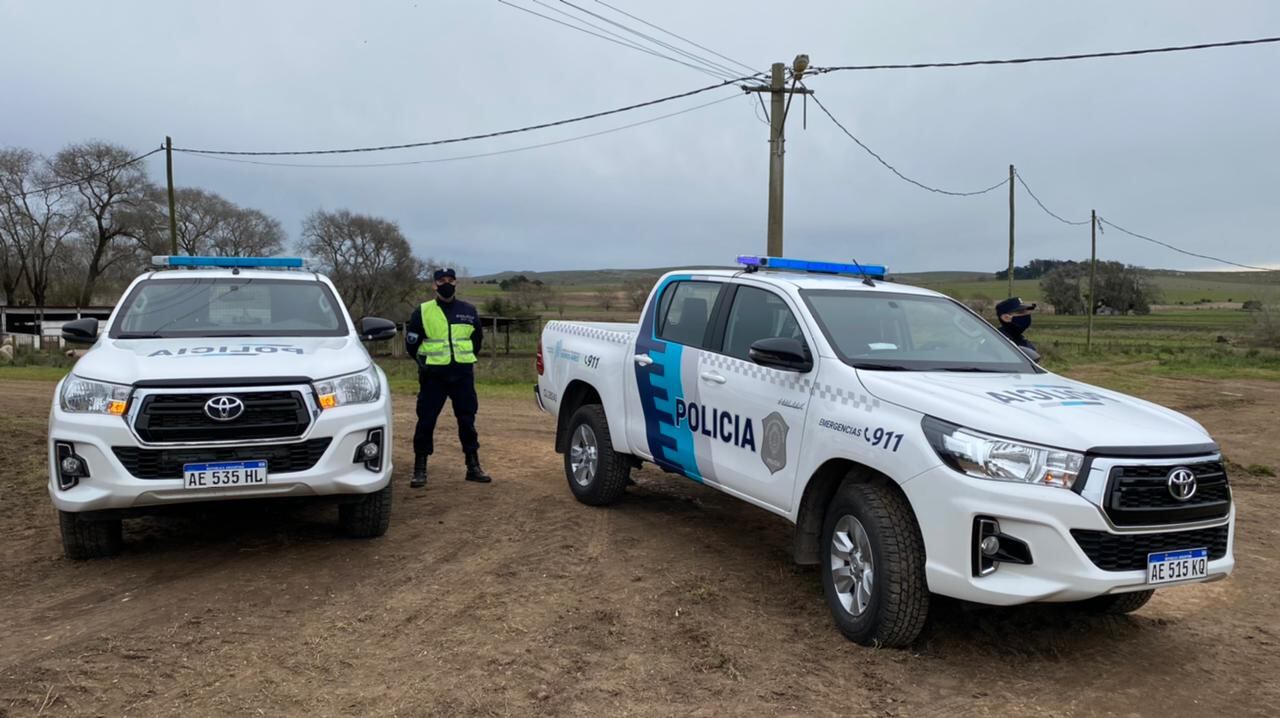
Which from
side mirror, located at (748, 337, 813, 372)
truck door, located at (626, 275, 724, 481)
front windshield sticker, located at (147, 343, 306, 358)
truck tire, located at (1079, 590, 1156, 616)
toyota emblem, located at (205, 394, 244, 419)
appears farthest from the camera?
truck door, located at (626, 275, 724, 481)

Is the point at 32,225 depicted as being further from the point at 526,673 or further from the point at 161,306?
the point at 526,673

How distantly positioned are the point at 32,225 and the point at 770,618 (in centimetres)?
6857

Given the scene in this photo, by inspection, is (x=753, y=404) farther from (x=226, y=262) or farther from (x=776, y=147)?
(x=776, y=147)

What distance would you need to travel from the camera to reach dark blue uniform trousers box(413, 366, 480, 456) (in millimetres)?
7676

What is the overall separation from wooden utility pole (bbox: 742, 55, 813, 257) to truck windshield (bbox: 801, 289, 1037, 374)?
9.52 m

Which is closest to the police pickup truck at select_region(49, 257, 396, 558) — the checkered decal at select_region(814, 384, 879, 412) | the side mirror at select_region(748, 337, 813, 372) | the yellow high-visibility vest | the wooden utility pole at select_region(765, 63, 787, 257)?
the yellow high-visibility vest

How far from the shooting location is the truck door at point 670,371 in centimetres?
585

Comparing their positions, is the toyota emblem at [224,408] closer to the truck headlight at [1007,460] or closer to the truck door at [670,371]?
the truck door at [670,371]

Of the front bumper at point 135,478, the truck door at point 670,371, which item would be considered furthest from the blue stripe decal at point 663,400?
the front bumper at point 135,478

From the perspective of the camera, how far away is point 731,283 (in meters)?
5.88

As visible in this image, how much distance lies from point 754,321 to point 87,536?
423 cm

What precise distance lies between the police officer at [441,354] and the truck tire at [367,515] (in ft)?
5.70

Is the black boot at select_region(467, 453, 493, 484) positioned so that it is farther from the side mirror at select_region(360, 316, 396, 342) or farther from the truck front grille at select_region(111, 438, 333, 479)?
Answer: the truck front grille at select_region(111, 438, 333, 479)

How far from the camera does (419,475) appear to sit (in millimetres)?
7707
